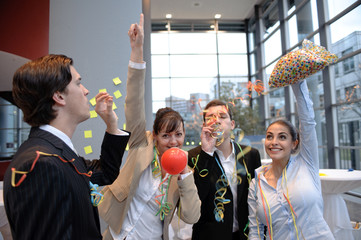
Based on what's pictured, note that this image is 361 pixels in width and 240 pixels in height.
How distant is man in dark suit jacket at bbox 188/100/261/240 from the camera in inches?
65.0

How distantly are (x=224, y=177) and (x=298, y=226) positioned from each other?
0.53 m

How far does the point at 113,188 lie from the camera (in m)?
1.54

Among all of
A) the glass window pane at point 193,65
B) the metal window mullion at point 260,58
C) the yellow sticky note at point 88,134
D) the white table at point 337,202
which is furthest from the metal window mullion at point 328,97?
the yellow sticky note at point 88,134

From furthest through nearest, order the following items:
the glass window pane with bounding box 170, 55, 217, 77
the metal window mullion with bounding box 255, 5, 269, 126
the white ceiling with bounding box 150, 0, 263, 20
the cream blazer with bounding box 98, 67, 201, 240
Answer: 1. the glass window pane with bounding box 170, 55, 217, 77
2. the metal window mullion with bounding box 255, 5, 269, 126
3. the white ceiling with bounding box 150, 0, 263, 20
4. the cream blazer with bounding box 98, 67, 201, 240

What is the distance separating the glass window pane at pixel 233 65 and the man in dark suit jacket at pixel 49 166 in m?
10.5

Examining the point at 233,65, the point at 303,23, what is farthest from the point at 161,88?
the point at 303,23

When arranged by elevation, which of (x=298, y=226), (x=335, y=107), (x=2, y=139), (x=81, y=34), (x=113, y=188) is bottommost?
A: (x=298, y=226)

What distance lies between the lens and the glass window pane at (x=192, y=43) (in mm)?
11109

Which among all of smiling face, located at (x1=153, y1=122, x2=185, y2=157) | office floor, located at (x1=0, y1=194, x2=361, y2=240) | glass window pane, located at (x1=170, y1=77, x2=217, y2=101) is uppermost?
glass window pane, located at (x1=170, y1=77, x2=217, y2=101)

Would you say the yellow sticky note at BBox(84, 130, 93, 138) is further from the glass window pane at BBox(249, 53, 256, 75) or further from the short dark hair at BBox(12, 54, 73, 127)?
the glass window pane at BBox(249, 53, 256, 75)

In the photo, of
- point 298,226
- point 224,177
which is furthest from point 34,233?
point 298,226

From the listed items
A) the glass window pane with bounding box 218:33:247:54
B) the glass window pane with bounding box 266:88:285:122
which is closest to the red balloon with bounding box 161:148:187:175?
the glass window pane with bounding box 266:88:285:122

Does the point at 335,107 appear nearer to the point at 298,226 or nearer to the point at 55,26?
the point at 298,226

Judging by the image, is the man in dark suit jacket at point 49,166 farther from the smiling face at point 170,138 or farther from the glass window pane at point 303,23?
the glass window pane at point 303,23
